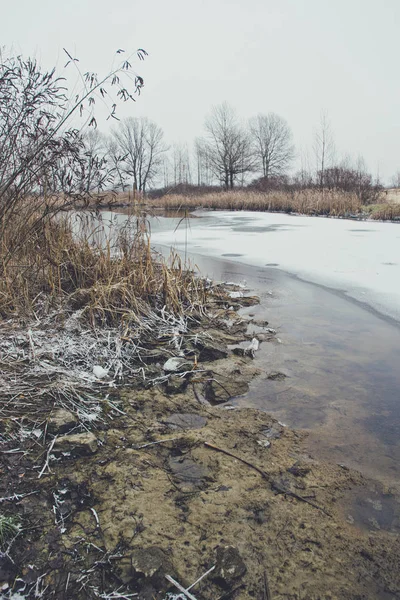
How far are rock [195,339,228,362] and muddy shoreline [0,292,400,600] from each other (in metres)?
0.62

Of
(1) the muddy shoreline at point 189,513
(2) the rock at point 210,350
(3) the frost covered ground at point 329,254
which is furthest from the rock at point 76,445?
(3) the frost covered ground at point 329,254

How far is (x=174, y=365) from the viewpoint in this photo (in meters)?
2.32

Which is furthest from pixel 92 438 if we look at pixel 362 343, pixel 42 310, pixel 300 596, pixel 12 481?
pixel 362 343

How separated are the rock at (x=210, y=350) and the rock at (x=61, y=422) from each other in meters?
0.98

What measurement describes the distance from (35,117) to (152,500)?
122 inches

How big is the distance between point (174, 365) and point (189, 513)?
42.9 inches

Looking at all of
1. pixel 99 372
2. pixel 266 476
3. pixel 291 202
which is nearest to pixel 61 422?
pixel 99 372

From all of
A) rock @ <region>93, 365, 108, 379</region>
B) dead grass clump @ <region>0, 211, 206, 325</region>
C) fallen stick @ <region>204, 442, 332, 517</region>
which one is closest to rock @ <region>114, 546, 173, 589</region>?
fallen stick @ <region>204, 442, 332, 517</region>

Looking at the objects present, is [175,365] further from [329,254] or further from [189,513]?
[329,254]

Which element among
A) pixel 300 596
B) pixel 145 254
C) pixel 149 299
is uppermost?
pixel 145 254

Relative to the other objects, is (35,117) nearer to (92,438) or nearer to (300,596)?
(92,438)

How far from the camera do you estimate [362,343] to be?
274 centimetres

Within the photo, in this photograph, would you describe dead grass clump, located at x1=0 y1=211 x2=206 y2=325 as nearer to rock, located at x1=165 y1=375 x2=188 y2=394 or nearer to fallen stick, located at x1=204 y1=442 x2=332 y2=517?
rock, located at x1=165 y1=375 x2=188 y2=394

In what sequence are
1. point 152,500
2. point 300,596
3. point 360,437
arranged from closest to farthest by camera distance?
point 300,596, point 152,500, point 360,437
